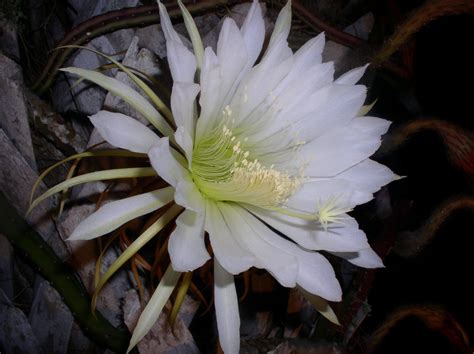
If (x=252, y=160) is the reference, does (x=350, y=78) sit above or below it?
above

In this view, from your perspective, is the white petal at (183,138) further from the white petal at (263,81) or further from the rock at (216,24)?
the rock at (216,24)

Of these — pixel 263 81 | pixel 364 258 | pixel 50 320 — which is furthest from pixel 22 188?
pixel 364 258

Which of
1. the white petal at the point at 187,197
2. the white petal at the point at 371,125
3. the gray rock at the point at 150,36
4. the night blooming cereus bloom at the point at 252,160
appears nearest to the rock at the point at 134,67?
the gray rock at the point at 150,36

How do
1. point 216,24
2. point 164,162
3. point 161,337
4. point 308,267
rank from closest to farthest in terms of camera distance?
point 164,162, point 308,267, point 161,337, point 216,24

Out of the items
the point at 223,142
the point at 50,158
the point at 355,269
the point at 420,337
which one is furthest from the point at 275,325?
the point at 50,158

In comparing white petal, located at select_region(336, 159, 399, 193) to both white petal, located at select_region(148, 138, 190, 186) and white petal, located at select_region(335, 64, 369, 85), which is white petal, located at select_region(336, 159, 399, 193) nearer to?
white petal, located at select_region(335, 64, 369, 85)

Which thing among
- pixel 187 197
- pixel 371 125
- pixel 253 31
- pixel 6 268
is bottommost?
pixel 6 268

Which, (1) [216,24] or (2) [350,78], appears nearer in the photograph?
(2) [350,78]

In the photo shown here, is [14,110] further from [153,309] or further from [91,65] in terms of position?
[153,309]
